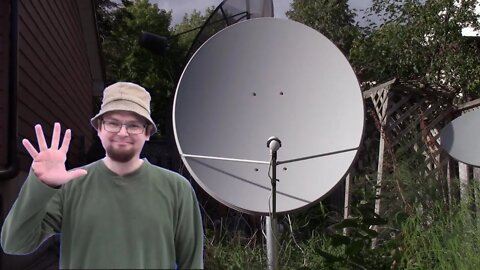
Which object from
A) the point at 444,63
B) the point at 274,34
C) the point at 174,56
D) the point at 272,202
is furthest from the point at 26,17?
the point at 174,56

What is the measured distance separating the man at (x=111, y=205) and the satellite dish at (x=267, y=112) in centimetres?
157

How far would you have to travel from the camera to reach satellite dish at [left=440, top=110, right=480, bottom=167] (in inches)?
209

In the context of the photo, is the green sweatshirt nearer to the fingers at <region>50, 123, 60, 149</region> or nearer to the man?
the man

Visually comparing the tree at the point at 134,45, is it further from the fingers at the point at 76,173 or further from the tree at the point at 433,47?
the fingers at the point at 76,173

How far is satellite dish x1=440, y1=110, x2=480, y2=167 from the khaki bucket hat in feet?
13.9

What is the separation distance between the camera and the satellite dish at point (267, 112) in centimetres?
345

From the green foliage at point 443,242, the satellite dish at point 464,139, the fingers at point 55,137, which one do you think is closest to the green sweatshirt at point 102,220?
the fingers at point 55,137

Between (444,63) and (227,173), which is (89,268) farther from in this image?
(444,63)

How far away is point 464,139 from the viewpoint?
5383 mm

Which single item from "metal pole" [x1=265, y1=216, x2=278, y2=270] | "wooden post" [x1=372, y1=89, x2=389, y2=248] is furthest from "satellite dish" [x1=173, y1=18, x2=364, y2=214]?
"wooden post" [x1=372, y1=89, x2=389, y2=248]

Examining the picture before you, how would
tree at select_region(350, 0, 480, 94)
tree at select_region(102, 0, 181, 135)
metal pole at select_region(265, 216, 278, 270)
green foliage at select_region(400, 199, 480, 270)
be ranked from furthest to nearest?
tree at select_region(102, 0, 181, 135) < tree at select_region(350, 0, 480, 94) < green foliage at select_region(400, 199, 480, 270) < metal pole at select_region(265, 216, 278, 270)

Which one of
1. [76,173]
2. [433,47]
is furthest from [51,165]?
[433,47]

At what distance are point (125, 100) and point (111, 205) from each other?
0.30 meters

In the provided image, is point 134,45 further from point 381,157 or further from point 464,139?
point 464,139
